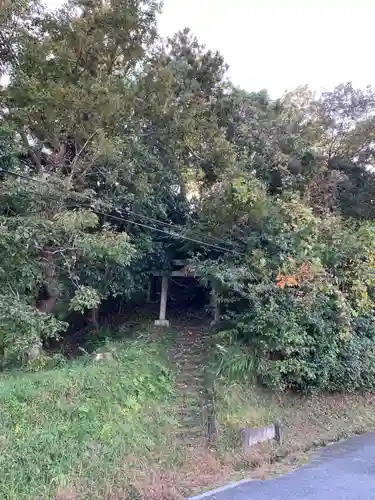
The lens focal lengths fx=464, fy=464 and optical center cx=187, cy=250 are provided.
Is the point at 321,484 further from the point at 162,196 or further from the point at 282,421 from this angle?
the point at 162,196

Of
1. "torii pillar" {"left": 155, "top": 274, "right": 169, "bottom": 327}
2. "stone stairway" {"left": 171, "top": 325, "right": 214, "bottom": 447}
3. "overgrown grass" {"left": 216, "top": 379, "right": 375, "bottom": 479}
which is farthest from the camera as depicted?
"torii pillar" {"left": 155, "top": 274, "right": 169, "bottom": 327}

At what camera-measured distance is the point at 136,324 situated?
45.4 ft

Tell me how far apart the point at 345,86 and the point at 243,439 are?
12213 millimetres

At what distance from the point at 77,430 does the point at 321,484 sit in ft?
12.1

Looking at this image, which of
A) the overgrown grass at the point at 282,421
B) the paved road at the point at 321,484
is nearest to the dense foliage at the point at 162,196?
the overgrown grass at the point at 282,421

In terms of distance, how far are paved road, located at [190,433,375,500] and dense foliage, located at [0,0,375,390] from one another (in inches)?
87.3

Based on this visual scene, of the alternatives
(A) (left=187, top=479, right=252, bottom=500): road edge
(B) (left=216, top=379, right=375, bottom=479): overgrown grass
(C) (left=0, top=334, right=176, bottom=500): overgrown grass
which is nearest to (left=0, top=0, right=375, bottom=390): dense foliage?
(B) (left=216, top=379, right=375, bottom=479): overgrown grass

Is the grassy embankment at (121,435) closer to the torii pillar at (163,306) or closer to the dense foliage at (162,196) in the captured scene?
the dense foliage at (162,196)

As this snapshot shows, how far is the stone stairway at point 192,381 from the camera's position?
27.3 feet

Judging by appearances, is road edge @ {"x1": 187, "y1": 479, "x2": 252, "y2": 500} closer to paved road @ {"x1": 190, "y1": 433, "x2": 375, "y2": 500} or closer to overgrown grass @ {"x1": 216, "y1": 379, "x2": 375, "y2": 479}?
paved road @ {"x1": 190, "y1": 433, "x2": 375, "y2": 500}

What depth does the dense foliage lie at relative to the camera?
8.73 metres

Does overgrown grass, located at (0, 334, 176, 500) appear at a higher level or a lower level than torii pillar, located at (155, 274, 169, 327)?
lower

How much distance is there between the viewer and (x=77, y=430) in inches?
249

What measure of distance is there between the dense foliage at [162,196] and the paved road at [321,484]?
2.22 m
